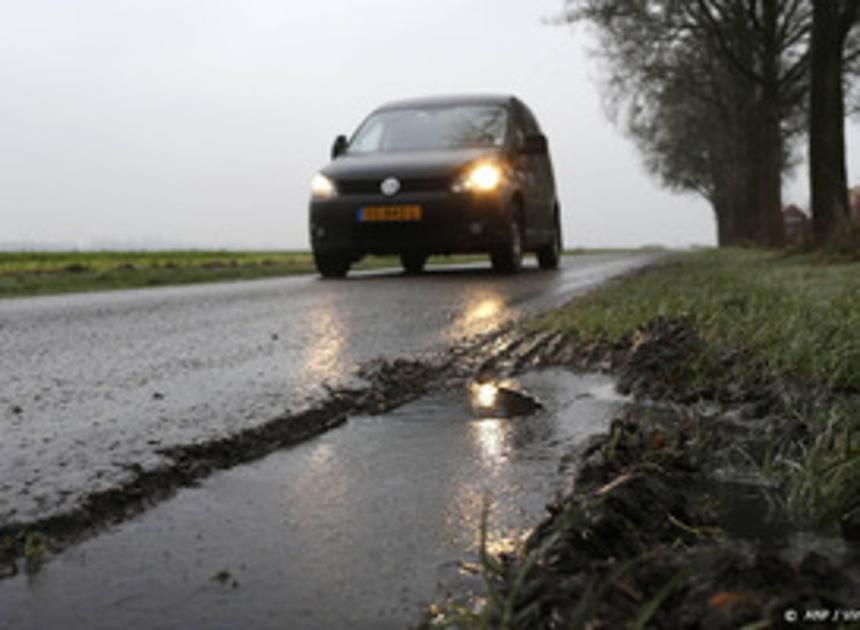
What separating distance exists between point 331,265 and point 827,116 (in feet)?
23.5

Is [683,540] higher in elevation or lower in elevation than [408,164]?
lower

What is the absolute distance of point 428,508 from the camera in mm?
1719

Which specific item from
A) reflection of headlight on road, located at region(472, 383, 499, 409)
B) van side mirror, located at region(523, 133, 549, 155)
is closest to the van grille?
van side mirror, located at region(523, 133, 549, 155)

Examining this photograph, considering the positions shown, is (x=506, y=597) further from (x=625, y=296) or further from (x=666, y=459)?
(x=625, y=296)

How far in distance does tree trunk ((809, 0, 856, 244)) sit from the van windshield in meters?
4.76

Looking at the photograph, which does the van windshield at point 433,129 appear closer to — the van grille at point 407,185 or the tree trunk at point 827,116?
the van grille at point 407,185

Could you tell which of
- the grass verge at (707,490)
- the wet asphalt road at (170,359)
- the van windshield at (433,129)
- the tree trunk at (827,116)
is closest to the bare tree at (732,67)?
the tree trunk at (827,116)

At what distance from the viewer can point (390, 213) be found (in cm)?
958

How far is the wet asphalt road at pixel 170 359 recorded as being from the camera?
2133mm

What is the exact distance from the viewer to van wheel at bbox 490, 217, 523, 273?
9.97 m

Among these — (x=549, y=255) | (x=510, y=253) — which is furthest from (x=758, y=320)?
(x=549, y=255)

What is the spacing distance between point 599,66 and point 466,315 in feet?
67.5

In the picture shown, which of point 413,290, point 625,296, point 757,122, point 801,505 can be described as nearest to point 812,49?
point 413,290

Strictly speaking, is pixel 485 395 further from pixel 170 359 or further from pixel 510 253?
pixel 510 253
